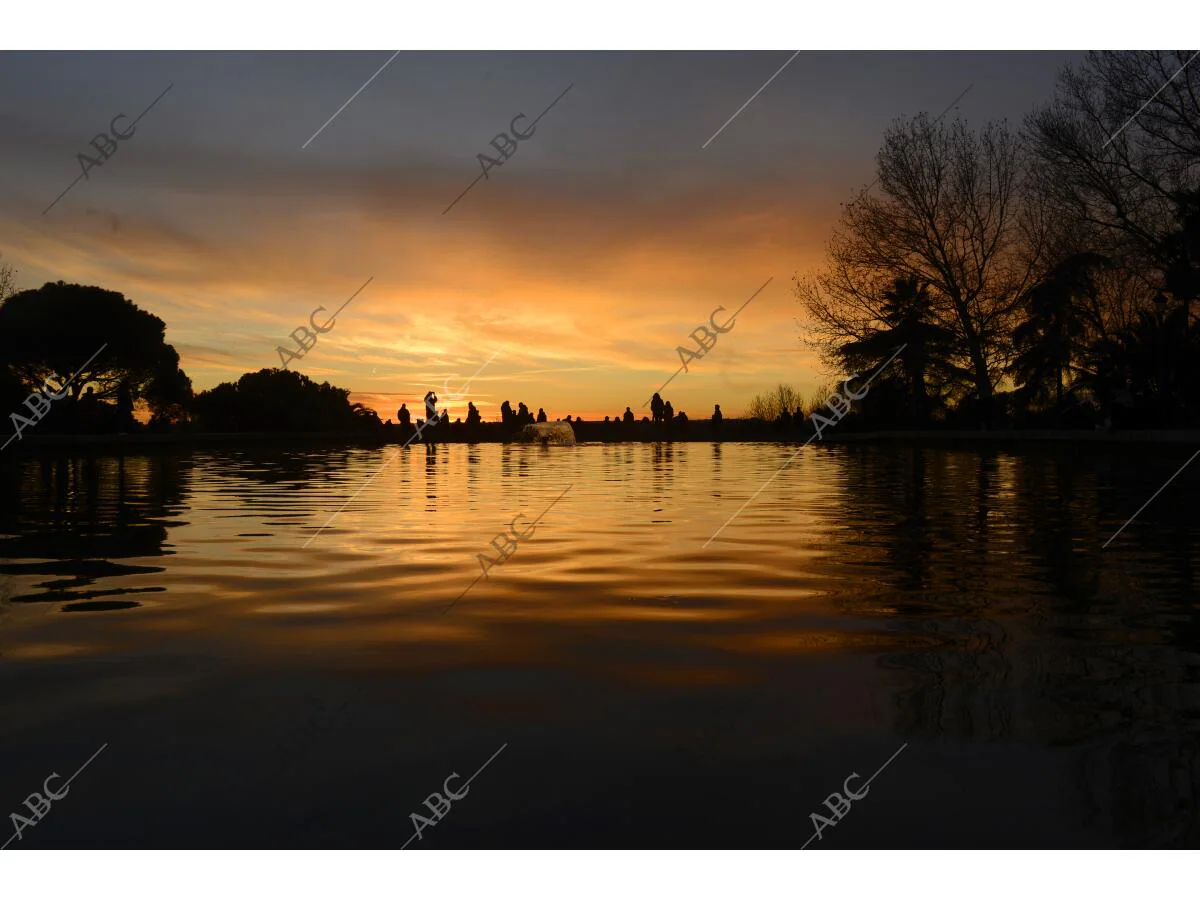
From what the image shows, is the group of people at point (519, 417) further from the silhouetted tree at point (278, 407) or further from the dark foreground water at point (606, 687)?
the dark foreground water at point (606, 687)

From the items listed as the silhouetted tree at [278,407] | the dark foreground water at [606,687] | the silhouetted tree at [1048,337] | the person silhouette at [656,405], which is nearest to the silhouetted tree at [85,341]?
the silhouetted tree at [278,407]

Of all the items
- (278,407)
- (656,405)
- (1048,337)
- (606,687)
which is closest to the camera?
(606,687)

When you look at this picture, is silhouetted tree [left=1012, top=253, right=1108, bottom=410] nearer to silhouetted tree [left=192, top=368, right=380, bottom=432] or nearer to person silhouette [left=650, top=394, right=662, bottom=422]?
person silhouette [left=650, top=394, right=662, bottom=422]

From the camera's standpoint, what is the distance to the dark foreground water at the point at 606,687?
11.2ft

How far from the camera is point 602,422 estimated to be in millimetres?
68125

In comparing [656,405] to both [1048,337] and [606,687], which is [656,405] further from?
[606,687]

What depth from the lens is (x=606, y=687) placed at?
4973 mm

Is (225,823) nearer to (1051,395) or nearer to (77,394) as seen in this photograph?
(1051,395)

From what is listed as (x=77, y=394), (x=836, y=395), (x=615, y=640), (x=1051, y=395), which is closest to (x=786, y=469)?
(x=615, y=640)

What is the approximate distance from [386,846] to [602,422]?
64954 mm

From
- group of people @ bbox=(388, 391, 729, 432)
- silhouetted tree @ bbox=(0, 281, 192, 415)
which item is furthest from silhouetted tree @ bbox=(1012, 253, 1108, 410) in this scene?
silhouetted tree @ bbox=(0, 281, 192, 415)


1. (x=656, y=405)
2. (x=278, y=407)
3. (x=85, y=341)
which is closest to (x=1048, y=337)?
(x=656, y=405)

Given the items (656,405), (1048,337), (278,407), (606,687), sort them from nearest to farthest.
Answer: (606,687), (1048,337), (656,405), (278,407)

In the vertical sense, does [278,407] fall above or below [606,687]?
above
